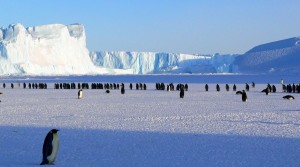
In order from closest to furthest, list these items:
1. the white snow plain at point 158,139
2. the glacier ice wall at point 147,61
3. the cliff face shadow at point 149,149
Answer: the cliff face shadow at point 149,149
the white snow plain at point 158,139
the glacier ice wall at point 147,61

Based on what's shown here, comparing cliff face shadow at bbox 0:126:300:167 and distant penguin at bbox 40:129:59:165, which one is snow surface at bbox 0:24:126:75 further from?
distant penguin at bbox 40:129:59:165

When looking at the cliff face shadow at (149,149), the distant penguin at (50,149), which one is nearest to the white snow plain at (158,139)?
the cliff face shadow at (149,149)

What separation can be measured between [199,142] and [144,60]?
459 ft

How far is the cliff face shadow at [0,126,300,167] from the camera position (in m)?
6.64

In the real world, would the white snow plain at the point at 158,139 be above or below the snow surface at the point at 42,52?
below

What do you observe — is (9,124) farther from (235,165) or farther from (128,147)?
(235,165)

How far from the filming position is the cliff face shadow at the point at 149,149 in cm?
664

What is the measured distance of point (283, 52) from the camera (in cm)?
11938

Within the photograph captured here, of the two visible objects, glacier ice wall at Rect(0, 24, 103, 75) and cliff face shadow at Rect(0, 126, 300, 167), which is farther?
glacier ice wall at Rect(0, 24, 103, 75)

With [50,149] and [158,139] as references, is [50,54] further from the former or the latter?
[50,149]

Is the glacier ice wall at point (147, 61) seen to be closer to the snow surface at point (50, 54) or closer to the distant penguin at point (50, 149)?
the snow surface at point (50, 54)

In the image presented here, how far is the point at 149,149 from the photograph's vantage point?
7.70m

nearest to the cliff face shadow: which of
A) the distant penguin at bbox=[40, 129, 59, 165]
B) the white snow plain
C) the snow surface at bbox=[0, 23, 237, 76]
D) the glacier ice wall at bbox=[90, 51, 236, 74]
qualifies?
the white snow plain

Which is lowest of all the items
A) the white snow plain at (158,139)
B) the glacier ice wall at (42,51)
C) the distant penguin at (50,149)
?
the white snow plain at (158,139)
